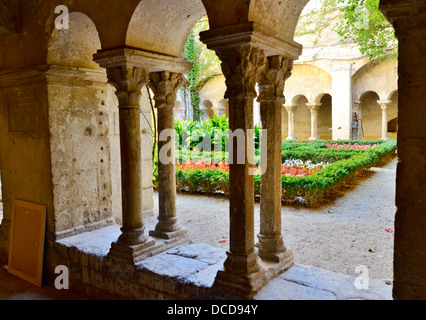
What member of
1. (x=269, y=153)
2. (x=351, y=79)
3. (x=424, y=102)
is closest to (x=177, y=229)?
(x=269, y=153)

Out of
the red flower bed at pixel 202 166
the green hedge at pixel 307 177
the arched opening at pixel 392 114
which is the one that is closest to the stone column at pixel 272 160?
the green hedge at pixel 307 177

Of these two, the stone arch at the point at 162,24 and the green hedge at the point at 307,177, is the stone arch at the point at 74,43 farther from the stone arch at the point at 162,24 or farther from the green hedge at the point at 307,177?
the green hedge at the point at 307,177

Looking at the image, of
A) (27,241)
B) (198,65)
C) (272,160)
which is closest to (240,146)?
(272,160)

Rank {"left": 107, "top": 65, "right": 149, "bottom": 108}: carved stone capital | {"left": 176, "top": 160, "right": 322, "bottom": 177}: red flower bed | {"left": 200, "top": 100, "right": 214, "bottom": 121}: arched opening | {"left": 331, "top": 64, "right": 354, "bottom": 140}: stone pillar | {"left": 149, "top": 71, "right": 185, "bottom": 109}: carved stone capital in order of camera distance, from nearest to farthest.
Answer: {"left": 107, "top": 65, "right": 149, "bottom": 108}: carved stone capital → {"left": 149, "top": 71, "right": 185, "bottom": 109}: carved stone capital → {"left": 176, "top": 160, "right": 322, "bottom": 177}: red flower bed → {"left": 331, "top": 64, "right": 354, "bottom": 140}: stone pillar → {"left": 200, "top": 100, "right": 214, "bottom": 121}: arched opening

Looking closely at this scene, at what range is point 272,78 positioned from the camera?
2.94 m

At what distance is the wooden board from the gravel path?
4.92ft

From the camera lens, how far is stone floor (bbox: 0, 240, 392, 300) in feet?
8.50

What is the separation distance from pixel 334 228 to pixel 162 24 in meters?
3.75

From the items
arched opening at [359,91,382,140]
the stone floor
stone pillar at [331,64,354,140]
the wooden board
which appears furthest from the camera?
arched opening at [359,91,382,140]

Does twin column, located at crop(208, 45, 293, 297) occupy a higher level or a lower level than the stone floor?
higher

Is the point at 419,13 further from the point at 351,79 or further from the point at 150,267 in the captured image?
the point at 351,79

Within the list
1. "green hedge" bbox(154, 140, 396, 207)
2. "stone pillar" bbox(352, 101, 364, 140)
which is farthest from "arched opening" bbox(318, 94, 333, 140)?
"green hedge" bbox(154, 140, 396, 207)

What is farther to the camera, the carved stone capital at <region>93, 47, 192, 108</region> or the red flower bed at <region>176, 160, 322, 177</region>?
the red flower bed at <region>176, 160, 322, 177</region>

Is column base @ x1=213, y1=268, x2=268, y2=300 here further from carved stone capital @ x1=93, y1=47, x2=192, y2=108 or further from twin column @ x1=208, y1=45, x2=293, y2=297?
carved stone capital @ x1=93, y1=47, x2=192, y2=108
